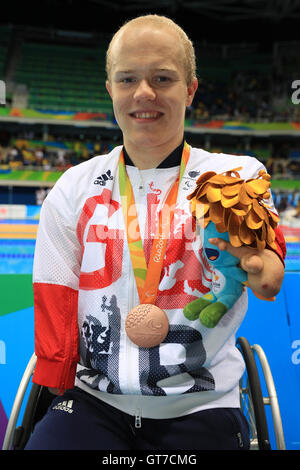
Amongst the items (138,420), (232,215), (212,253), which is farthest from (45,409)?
(232,215)

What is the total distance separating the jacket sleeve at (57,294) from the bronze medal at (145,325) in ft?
0.76

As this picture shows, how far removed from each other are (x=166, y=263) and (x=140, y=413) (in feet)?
1.46

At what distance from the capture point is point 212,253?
0.95 m

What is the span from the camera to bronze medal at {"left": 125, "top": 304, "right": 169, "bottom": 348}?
3.67 ft

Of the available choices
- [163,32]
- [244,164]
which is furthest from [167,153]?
[163,32]

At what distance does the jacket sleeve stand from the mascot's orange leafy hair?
1.74 ft

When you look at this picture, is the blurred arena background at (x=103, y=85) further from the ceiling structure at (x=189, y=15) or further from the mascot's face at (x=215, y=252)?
the mascot's face at (x=215, y=252)

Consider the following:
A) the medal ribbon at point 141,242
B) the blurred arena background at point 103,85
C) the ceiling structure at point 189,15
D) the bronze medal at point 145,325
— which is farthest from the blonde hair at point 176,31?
the ceiling structure at point 189,15

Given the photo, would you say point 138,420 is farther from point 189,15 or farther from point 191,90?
point 189,15

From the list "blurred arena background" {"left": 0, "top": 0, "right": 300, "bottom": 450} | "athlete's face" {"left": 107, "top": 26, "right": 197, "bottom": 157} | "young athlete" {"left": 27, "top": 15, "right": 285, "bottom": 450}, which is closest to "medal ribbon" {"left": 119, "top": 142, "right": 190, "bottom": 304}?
"young athlete" {"left": 27, "top": 15, "right": 285, "bottom": 450}

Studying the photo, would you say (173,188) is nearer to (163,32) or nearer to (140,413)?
(163,32)

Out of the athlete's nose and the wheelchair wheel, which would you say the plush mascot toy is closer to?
the athlete's nose

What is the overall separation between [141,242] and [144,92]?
0.42m
